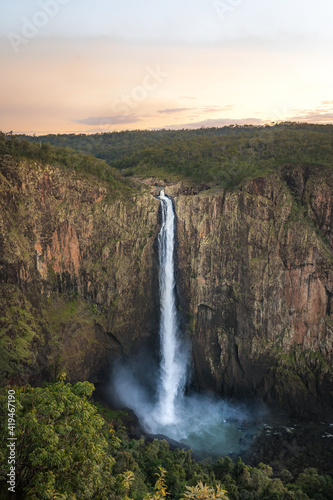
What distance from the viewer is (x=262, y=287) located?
38.2 metres

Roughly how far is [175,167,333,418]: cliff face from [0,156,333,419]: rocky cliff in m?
0.09

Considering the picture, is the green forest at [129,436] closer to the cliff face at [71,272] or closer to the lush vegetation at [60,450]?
the lush vegetation at [60,450]

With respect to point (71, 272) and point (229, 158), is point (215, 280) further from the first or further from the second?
point (229, 158)

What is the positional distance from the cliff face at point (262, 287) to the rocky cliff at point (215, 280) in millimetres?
94

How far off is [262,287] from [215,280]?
14.5 ft

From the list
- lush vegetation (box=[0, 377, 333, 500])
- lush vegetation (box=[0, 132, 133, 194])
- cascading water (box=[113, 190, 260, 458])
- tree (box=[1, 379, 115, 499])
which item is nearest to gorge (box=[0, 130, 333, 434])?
lush vegetation (box=[0, 132, 133, 194])

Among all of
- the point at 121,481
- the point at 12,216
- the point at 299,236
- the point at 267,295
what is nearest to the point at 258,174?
the point at 299,236

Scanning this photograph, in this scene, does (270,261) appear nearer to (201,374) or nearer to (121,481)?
(201,374)

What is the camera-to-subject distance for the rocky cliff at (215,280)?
36094mm

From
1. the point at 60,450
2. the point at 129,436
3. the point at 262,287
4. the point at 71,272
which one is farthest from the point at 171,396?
the point at 60,450

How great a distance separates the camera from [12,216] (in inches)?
1268

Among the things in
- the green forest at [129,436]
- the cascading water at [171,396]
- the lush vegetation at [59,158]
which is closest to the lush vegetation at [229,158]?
the green forest at [129,436]

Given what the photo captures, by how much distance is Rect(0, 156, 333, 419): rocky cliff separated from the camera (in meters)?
36.1

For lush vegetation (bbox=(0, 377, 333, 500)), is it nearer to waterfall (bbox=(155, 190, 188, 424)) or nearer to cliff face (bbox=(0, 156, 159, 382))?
cliff face (bbox=(0, 156, 159, 382))
